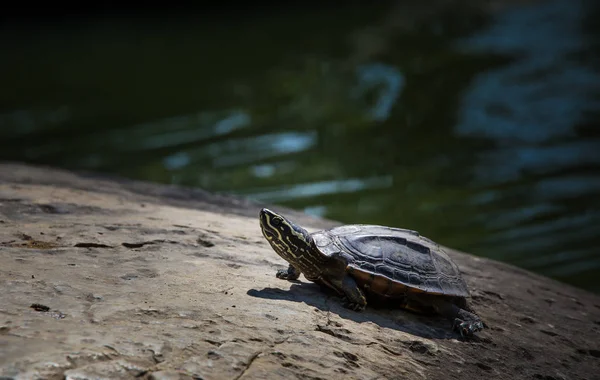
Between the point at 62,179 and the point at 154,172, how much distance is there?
10.8 ft

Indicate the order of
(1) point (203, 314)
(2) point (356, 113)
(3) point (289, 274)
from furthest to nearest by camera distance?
(2) point (356, 113) → (3) point (289, 274) → (1) point (203, 314)

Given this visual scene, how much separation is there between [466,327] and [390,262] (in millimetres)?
567

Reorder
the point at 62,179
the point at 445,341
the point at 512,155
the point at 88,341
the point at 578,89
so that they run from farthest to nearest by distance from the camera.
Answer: the point at 578,89
the point at 512,155
the point at 62,179
the point at 445,341
the point at 88,341

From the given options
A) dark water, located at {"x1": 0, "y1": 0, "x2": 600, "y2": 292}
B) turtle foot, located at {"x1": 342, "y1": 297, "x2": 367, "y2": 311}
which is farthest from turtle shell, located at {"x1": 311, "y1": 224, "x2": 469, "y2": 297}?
dark water, located at {"x1": 0, "y1": 0, "x2": 600, "y2": 292}

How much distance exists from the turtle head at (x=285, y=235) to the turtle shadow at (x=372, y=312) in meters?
0.22

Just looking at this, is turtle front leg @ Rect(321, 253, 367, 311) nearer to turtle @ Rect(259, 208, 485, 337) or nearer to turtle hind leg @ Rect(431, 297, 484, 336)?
turtle @ Rect(259, 208, 485, 337)

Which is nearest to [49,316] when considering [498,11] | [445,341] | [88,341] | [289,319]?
[88,341]

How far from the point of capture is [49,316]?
3.29 m

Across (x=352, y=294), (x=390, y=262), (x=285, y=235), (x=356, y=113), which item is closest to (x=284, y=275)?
(x=285, y=235)

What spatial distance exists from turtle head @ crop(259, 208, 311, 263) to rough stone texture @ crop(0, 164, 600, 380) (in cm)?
23

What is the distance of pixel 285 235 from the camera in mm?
4195

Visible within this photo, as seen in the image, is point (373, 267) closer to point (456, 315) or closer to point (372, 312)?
point (372, 312)

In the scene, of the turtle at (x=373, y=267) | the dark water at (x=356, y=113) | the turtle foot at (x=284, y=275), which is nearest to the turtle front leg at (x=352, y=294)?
the turtle at (x=373, y=267)

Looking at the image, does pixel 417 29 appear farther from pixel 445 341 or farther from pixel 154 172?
pixel 445 341
